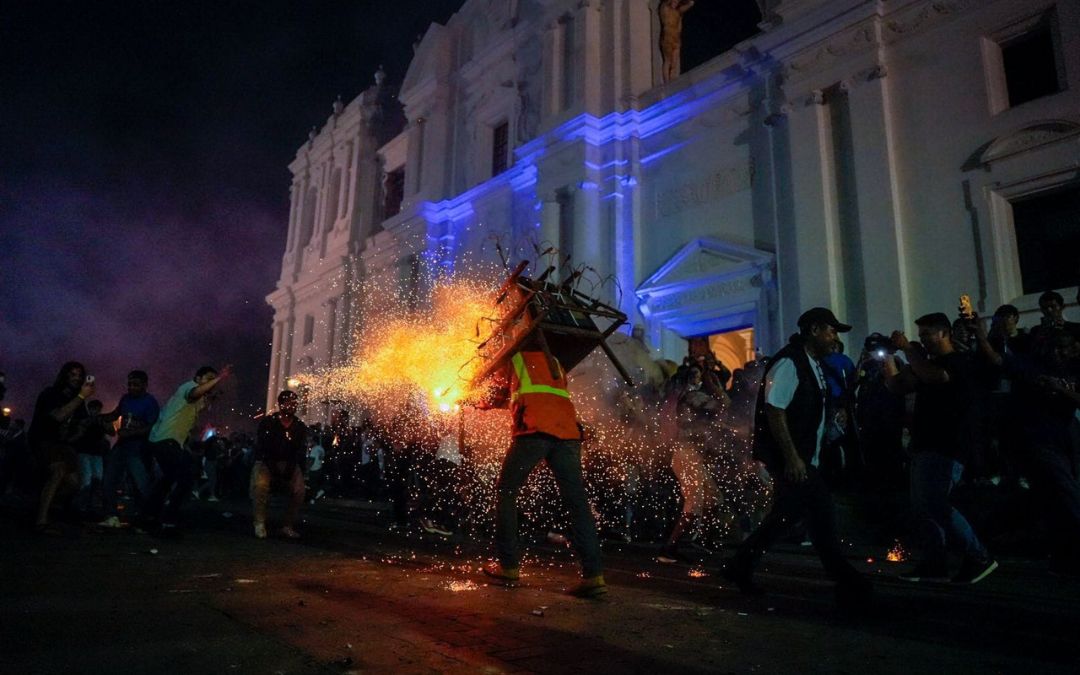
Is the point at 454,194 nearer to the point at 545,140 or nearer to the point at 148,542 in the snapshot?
the point at 545,140

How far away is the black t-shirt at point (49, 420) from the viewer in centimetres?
650

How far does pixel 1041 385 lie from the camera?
4.36 meters

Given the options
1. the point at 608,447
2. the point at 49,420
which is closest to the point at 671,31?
the point at 608,447

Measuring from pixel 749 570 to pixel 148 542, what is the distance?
17.3 feet

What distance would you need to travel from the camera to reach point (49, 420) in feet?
21.4

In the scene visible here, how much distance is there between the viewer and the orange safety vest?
14.0ft

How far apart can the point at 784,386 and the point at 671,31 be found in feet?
51.6

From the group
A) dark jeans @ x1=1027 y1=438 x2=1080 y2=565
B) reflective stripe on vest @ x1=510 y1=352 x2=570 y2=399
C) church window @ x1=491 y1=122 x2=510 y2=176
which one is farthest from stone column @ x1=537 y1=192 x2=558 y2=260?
dark jeans @ x1=1027 y1=438 x2=1080 y2=565

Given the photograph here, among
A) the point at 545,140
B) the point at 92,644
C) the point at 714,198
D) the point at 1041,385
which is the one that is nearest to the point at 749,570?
the point at 1041,385

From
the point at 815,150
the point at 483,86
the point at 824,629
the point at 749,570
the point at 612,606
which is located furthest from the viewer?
the point at 483,86

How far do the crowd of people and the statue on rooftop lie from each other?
359 inches

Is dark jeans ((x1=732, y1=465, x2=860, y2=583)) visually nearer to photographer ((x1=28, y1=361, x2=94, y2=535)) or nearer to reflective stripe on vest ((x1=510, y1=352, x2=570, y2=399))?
reflective stripe on vest ((x1=510, y1=352, x2=570, y2=399))

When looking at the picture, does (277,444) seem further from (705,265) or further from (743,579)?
(705,265)

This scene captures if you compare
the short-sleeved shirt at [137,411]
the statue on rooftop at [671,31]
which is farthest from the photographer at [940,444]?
the statue on rooftop at [671,31]
